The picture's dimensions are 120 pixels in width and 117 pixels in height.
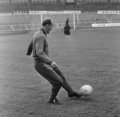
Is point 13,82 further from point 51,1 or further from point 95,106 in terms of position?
point 51,1

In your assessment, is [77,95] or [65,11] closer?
[77,95]

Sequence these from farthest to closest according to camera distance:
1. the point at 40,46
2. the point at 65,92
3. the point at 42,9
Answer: the point at 42,9 < the point at 65,92 < the point at 40,46

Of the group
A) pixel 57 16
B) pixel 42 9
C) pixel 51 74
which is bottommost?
pixel 57 16

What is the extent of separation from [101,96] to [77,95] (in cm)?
63

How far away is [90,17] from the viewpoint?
50.7 m

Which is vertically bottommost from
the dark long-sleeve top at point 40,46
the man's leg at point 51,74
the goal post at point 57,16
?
the goal post at point 57,16

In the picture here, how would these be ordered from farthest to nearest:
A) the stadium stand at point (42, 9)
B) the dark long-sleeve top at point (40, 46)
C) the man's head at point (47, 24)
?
the stadium stand at point (42, 9) → the man's head at point (47, 24) → the dark long-sleeve top at point (40, 46)

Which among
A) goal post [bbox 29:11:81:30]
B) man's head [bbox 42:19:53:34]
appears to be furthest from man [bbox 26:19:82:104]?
goal post [bbox 29:11:81:30]

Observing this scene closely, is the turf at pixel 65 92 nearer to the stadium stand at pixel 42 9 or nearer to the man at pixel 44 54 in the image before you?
the man at pixel 44 54

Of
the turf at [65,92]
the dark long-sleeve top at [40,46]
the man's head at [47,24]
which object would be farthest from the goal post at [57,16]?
the dark long-sleeve top at [40,46]

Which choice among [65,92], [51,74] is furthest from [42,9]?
[51,74]

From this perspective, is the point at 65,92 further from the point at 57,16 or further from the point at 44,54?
the point at 57,16

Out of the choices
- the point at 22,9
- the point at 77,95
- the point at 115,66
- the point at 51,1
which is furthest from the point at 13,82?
the point at 51,1

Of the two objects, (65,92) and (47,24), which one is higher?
(47,24)
